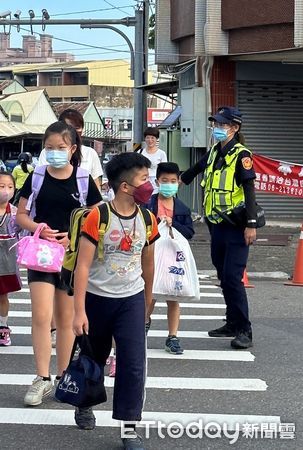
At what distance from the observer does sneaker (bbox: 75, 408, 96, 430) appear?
5312mm

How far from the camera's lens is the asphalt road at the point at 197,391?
17.0 ft

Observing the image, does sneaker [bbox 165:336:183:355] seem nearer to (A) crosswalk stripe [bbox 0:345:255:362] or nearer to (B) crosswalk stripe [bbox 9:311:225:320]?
(A) crosswalk stripe [bbox 0:345:255:362]

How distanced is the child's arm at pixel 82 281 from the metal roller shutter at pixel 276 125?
637 inches

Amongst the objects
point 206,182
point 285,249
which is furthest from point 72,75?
point 206,182

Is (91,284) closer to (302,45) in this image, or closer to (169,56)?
(302,45)

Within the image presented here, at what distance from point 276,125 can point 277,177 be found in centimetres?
337

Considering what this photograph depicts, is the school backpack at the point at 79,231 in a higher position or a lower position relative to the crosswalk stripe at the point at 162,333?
higher

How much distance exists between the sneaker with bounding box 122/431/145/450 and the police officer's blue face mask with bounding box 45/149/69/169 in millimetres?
1945

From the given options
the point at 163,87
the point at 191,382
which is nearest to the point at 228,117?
the point at 191,382

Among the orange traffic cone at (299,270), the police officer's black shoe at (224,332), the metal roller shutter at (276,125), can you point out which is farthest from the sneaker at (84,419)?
the metal roller shutter at (276,125)

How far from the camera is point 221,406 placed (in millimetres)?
5957

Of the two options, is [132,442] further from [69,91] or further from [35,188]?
[69,91]

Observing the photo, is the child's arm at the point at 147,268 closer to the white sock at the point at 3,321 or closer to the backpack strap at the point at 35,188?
the backpack strap at the point at 35,188

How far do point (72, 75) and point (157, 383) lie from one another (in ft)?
297
